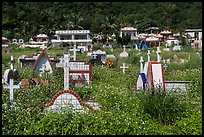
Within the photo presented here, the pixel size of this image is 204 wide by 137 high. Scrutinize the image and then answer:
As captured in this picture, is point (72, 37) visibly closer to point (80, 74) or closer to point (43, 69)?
point (43, 69)

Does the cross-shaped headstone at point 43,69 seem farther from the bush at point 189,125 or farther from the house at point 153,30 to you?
the house at point 153,30

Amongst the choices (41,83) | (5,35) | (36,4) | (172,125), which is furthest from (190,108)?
(36,4)

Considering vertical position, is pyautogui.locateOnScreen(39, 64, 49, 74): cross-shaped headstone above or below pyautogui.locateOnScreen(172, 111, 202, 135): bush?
above

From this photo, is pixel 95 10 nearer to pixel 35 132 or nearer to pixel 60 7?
pixel 60 7

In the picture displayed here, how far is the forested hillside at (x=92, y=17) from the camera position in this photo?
1951 inches

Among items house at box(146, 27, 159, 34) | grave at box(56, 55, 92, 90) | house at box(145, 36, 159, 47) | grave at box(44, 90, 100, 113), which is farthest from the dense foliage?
house at box(146, 27, 159, 34)

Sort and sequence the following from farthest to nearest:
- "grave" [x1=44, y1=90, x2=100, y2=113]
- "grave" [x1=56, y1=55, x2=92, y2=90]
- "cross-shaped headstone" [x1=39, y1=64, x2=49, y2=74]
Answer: "cross-shaped headstone" [x1=39, y1=64, x2=49, y2=74]
"grave" [x1=56, y1=55, x2=92, y2=90]
"grave" [x1=44, y1=90, x2=100, y2=113]

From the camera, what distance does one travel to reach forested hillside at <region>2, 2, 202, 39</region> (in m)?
49.6

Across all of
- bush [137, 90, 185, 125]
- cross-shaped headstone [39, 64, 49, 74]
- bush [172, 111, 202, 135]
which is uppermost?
cross-shaped headstone [39, 64, 49, 74]

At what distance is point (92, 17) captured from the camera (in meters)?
60.4

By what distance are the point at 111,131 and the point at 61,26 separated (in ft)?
151

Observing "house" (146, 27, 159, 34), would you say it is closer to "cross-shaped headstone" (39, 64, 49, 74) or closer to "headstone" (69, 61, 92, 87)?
"cross-shaped headstone" (39, 64, 49, 74)

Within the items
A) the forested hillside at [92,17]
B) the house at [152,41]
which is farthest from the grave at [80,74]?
the forested hillside at [92,17]

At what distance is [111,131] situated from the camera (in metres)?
5.48
